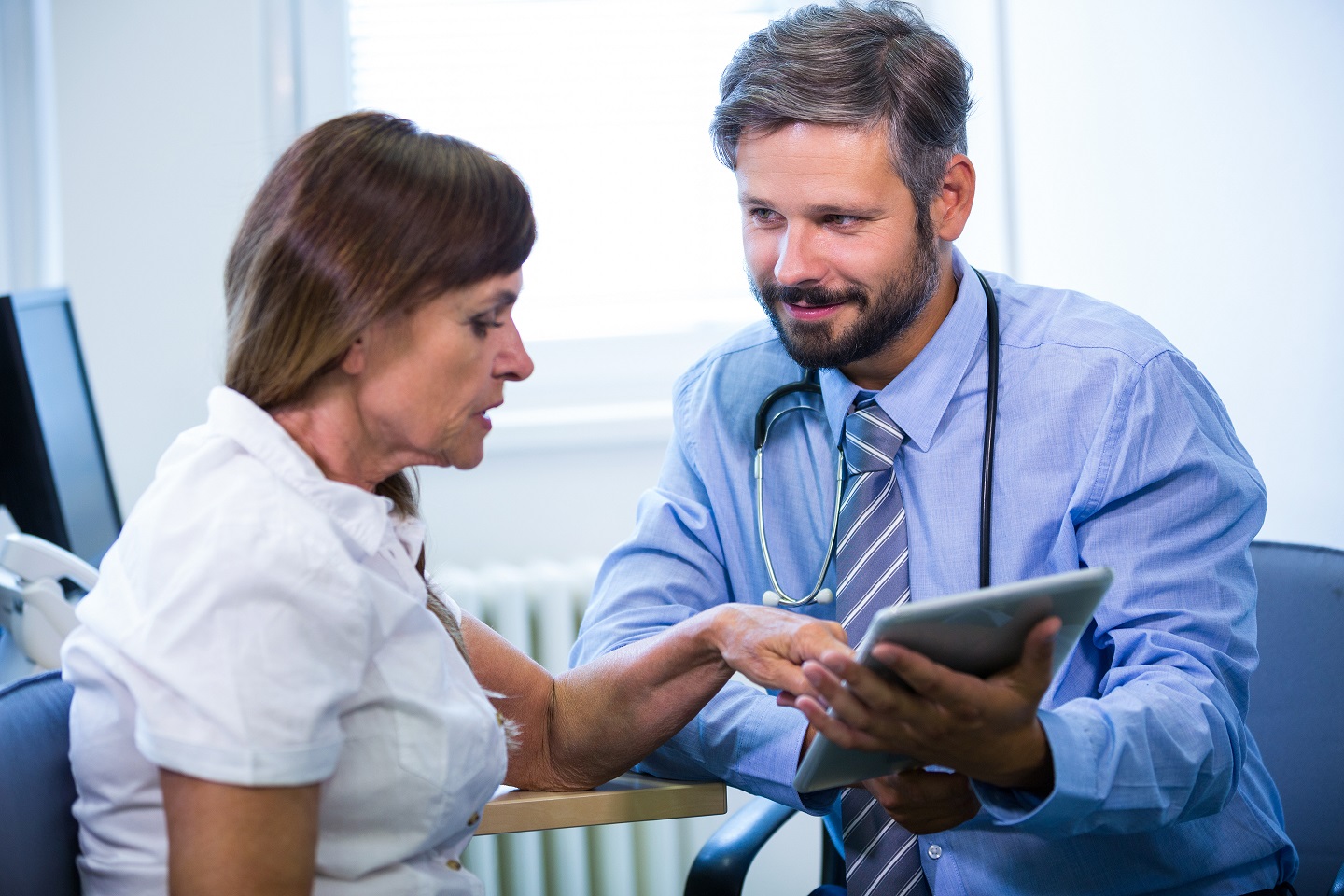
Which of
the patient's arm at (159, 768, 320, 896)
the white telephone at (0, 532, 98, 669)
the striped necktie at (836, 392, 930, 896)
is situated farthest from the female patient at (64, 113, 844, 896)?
the white telephone at (0, 532, 98, 669)

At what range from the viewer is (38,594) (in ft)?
4.49

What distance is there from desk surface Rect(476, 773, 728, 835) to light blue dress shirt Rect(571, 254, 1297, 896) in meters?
0.04

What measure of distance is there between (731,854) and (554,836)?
0.92 m

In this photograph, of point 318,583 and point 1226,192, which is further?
point 1226,192

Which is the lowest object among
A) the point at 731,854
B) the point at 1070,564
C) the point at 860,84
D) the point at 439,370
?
the point at 731,854

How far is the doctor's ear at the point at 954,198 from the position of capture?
1389 mm

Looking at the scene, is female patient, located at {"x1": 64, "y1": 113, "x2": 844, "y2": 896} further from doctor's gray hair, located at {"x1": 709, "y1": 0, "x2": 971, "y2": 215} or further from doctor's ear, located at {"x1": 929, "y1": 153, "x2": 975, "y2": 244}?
doctor's ear, located at {"x1": 929, "y1": 153, "x2": 975, "y2": 244}

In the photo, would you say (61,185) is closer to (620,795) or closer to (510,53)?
(510,53)

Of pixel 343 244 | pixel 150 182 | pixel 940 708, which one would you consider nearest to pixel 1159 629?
pixel 940 708

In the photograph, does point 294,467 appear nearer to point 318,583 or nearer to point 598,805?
point 318,583

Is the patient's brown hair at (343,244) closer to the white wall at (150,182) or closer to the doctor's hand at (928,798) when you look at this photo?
the doctor's hand at (928,798)

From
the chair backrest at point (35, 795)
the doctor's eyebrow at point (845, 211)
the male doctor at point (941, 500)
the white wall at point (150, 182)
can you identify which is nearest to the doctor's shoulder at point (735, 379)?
the male doctor at point (941, 500)

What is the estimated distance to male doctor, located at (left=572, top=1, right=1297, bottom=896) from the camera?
1078 mm

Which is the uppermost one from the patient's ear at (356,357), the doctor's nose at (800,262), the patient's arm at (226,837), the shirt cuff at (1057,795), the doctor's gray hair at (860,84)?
the doctor's gray hair at (860,84)
